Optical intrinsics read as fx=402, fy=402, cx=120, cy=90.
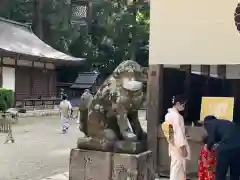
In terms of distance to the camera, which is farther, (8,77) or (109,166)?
(8,77)

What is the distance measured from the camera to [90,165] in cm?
Answer: 472

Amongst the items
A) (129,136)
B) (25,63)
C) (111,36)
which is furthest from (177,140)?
(111,36)

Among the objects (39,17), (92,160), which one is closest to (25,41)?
(39,17)

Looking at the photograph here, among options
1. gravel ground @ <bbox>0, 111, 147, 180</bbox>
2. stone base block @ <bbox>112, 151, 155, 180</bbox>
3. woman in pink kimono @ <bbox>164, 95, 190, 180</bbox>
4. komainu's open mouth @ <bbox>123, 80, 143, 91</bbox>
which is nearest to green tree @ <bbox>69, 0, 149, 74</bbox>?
gravel ground @ <bbox>0, 111, 147, 180</bbox>

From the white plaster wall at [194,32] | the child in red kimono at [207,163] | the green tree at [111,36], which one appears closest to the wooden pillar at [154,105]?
the white plaster wall at [194,32]

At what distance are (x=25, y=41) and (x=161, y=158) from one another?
2194 cm

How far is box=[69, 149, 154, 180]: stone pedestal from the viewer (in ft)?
14.5

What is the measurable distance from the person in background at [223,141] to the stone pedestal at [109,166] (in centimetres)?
83

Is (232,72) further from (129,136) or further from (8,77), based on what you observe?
(8,77)

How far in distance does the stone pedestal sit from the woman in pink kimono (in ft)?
1.77

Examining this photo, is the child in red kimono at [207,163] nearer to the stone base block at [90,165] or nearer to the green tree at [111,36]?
the stone base block at [90,165]

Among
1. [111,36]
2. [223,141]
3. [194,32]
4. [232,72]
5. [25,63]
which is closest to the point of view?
[223,141]

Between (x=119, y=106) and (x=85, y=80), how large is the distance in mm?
26805

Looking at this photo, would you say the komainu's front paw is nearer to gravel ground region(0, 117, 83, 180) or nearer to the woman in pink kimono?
the woman in pink kimono
